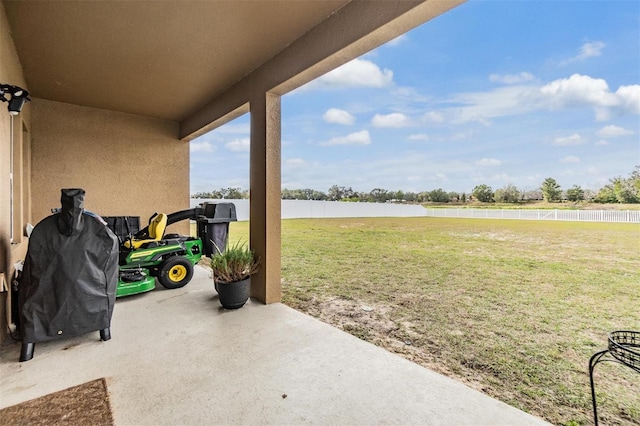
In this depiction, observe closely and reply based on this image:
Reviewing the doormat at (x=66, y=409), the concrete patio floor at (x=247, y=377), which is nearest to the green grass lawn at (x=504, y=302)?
the concrete patio floor at (x=247, y=377)

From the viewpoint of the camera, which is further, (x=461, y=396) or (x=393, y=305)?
(x=393, y=305)

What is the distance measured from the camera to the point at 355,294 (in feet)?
14.0

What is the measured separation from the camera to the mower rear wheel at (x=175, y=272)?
160 inches

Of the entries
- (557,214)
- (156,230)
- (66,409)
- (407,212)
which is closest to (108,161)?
(156,230)

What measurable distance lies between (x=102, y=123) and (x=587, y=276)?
7.94 meters

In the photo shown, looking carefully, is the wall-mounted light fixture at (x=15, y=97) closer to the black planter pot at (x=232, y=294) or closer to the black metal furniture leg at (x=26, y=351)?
the black metal furniture leg at (x=26, y=351)

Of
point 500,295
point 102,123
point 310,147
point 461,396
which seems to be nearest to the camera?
point 461,396

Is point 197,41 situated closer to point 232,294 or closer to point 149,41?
point 149,41

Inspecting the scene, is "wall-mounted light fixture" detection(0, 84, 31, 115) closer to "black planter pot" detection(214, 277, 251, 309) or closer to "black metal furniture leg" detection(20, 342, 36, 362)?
"black metal furniture leg" detection(20, 342, 36, 362)

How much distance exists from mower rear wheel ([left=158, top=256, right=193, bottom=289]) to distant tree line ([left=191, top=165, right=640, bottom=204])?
4.68 ft

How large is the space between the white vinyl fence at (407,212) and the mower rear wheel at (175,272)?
45.1 inches

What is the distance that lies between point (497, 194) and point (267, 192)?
3.54 m

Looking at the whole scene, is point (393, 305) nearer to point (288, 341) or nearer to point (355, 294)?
point (355, 294)

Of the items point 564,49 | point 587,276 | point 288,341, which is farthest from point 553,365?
point 564,49
